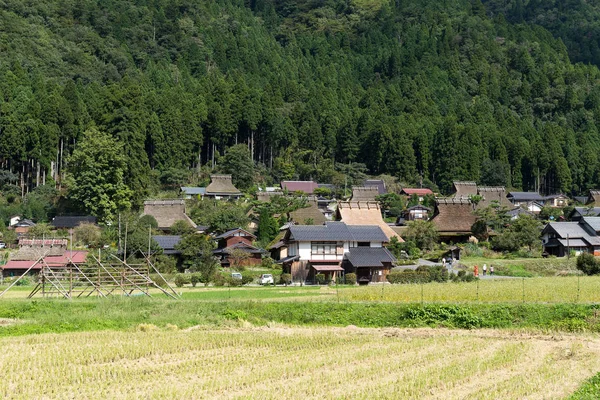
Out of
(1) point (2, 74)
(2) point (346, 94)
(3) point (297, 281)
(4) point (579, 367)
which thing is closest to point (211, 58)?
(2) point (346, 94)

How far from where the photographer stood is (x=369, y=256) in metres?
34.0

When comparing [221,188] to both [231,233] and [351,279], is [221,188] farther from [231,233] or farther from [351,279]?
[351,279]

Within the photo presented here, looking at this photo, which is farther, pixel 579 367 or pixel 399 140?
pixel 399 140

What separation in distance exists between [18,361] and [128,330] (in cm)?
440

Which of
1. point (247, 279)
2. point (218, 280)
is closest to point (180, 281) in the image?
point (218, 280)

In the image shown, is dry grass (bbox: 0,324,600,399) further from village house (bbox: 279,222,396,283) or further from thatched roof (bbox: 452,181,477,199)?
thatched roof (bbox: 452,181,477,199)

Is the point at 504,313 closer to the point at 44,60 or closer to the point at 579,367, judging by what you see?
the point at 579,367

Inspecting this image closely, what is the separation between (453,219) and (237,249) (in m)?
14.4

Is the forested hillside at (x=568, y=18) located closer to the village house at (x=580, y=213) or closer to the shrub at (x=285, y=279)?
the village house at (x=580, y=213)

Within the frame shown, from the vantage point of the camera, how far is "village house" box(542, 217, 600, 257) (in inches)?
1547

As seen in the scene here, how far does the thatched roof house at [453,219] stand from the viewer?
1703 inches

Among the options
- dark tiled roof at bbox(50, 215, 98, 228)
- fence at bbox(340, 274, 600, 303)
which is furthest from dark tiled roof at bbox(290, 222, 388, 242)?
dark tiled roof at bbox(50, 215, 98, 228)

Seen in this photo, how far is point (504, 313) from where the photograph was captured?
1864cm

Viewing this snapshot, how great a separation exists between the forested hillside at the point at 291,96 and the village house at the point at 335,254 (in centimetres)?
1391
